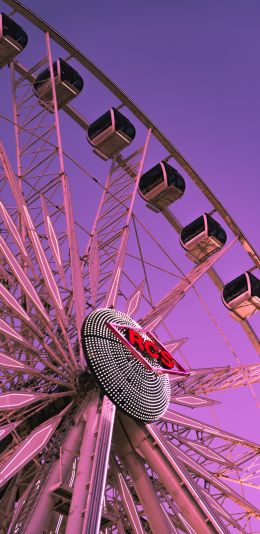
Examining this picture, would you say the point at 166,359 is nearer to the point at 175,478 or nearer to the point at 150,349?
the point at 150,349

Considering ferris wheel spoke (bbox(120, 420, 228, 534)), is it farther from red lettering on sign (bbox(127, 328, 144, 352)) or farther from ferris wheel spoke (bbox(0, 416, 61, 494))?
ferris wheel spoke (bbox(0, 416, 61, 494))

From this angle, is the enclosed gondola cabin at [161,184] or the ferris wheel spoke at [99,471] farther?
the enclosed gondola cabin at [161,184]

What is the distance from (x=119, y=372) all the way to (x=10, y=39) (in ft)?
33.2

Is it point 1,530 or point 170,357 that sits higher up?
point 170,357

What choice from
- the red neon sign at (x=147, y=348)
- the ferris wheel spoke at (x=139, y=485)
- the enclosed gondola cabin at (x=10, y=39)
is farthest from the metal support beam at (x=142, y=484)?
the enclosed gondola cabin at (x=10, y=39)

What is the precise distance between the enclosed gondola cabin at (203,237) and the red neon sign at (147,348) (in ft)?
20.2

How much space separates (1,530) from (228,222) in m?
11.3

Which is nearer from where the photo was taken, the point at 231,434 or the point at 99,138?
the point at 231,434

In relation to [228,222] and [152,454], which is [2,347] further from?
[228,222]

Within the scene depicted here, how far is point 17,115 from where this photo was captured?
2081 cm

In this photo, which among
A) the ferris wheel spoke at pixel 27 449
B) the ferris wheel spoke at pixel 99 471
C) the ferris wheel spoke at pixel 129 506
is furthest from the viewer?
the ferris wheel spoke at pixel 129 506

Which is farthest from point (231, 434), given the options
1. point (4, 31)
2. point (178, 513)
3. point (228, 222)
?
point (4, 31)

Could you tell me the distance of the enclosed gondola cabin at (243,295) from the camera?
2138cm

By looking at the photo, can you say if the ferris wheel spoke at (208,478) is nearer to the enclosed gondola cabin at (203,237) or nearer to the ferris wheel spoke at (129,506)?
the ferris wheel spoke at (129,506)
